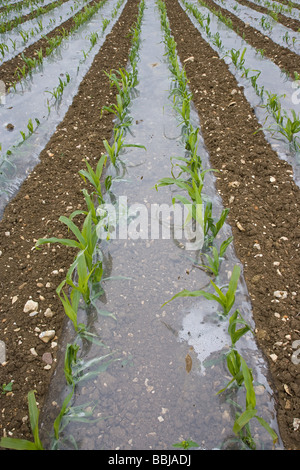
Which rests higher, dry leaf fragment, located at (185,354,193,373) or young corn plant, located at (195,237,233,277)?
young corn plant, located at (195,237,233,277)

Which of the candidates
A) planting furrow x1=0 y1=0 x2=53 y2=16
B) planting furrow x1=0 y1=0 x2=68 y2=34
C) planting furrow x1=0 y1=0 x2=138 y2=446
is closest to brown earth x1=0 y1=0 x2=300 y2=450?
planting furrow x1=0 y1=0 x2=138 y2=446

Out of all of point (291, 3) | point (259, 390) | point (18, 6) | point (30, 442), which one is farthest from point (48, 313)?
point (291, 3)

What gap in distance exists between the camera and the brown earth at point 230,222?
1383 mm

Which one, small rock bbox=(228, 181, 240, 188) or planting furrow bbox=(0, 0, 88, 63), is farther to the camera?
planting furrow bbox=(0, 0, 88, 63)

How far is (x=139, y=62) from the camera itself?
175 inches

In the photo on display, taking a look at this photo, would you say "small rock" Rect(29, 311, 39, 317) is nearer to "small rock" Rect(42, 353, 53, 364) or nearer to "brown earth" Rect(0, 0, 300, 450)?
"brown earth" Rect(0, 0, 300, 450)

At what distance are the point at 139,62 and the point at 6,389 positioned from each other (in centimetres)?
435

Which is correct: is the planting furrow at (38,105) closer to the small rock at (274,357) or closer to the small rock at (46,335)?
the small rock at (46,335)

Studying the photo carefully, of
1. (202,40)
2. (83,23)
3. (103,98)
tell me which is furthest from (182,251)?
(83,23)

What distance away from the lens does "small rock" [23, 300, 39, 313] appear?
1.61m

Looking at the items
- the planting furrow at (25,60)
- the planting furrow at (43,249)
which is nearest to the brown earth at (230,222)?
the planting furrow at (43,249)

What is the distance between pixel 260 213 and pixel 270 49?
12.8 ft

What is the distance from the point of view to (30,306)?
5.32ft

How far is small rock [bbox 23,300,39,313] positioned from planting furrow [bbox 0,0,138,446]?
22mm
